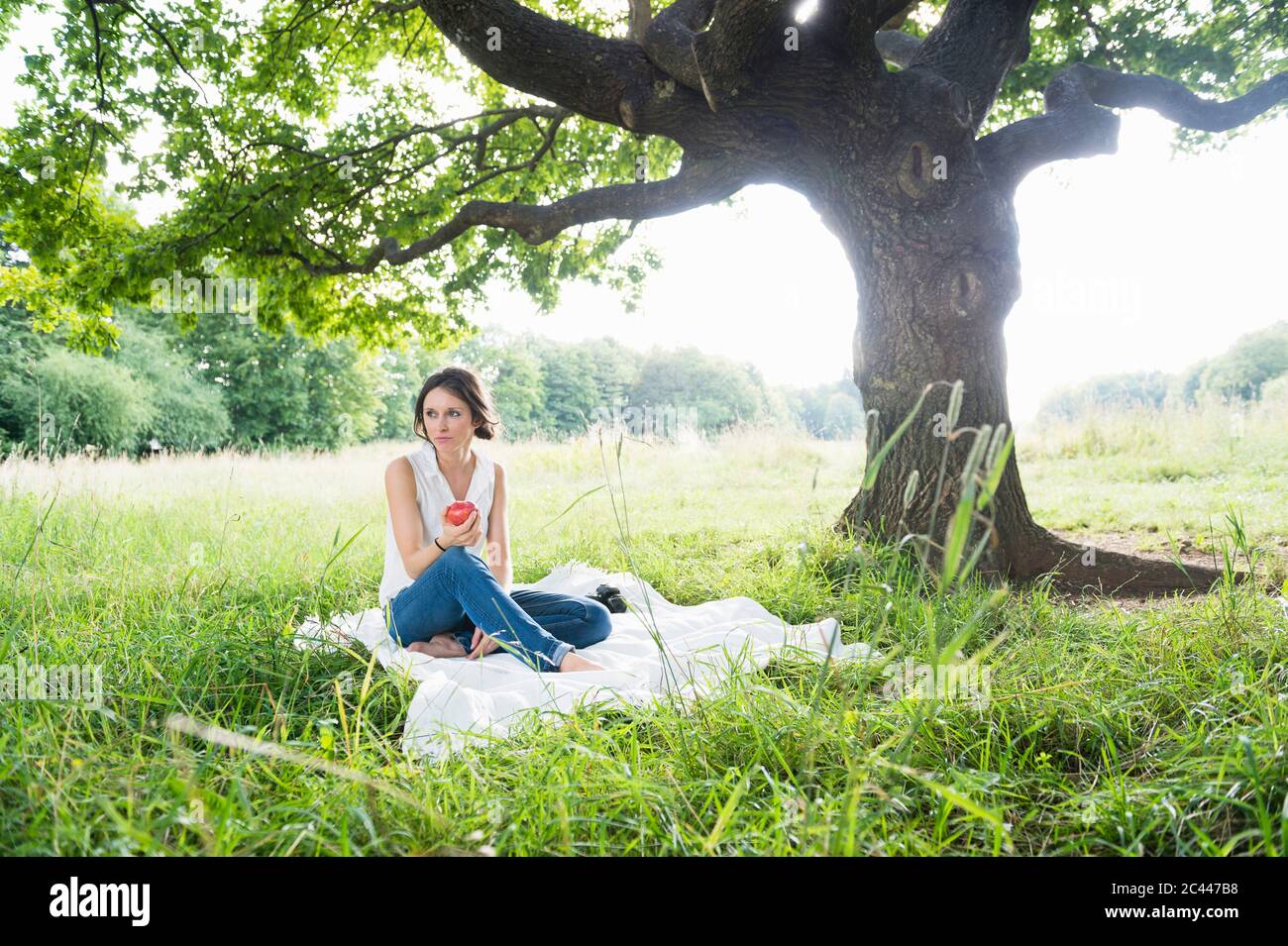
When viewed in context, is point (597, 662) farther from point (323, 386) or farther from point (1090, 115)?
point (323, 386)

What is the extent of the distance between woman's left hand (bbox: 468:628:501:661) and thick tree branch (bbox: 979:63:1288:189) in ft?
14.1

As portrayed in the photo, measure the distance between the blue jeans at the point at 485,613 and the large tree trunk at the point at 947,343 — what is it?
187cm

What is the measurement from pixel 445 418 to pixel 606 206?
2976 millimetres

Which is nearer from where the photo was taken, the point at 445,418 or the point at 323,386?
the point at 445,418

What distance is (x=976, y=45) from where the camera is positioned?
17.1 ft

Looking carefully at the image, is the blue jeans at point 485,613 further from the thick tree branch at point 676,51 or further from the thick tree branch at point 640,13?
the thick tree branch at point 640,13

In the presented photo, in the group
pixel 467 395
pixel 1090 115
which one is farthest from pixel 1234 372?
pixel 467 395

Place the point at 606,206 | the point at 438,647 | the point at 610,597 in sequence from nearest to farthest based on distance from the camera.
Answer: the point at 438,647
the point at 610,597
the point at 606,206

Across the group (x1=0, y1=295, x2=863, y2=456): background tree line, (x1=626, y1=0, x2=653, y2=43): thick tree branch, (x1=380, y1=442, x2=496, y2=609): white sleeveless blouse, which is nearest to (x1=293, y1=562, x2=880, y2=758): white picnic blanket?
(x1=380, y1=442, x2=496, y2=609): white sleeveless blouse

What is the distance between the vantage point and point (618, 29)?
8141 mm

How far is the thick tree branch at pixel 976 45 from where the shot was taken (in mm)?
5191

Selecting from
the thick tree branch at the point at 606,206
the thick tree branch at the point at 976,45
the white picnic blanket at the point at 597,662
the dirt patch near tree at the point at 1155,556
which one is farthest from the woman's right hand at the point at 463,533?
the thick tree branch at the point at 976,45
